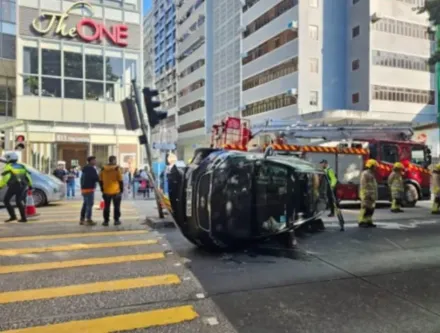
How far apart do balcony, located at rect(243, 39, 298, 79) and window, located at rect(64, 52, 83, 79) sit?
68.9ft

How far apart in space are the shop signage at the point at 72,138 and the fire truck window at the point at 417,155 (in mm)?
17997

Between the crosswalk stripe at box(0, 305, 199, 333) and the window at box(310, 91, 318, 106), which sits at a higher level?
the window at box(310, 91, 318, 106)

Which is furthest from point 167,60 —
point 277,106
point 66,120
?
point 66,120

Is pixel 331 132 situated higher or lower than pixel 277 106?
lower

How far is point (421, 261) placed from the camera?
22.2 feet

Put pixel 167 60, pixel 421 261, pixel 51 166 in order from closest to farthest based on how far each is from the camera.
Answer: pixel 421 261 < pixel 51 166 < pixel 167 60

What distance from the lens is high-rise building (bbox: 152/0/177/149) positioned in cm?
8269

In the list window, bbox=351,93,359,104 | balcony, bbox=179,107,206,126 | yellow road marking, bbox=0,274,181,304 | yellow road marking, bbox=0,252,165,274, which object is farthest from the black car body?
balcony, bbox=179,107,206,126

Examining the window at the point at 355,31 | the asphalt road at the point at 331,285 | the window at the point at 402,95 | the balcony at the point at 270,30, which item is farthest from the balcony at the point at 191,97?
the asphalt road at the point at 331,285

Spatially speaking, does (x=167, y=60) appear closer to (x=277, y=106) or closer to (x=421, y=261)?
(x=277, y=106)

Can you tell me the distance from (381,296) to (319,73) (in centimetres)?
3709

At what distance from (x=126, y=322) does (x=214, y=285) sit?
1.45m

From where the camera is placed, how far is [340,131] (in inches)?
653

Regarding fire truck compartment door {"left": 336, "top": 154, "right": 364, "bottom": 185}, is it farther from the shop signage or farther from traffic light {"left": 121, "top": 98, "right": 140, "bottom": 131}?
the shop signage
